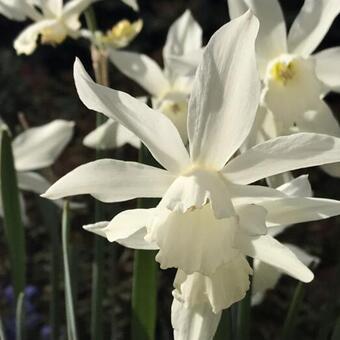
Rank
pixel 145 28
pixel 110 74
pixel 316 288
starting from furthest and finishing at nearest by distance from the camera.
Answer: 1. pixel 145 28
2. pixel 110 74
3. pixel 316 288

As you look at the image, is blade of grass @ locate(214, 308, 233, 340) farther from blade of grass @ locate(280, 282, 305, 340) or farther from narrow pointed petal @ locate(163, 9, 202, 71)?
narrow pointed petal @ locate(163, 9, 202, 71)

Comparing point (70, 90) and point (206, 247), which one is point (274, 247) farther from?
point (70, 90)

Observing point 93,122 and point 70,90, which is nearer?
point 93,122

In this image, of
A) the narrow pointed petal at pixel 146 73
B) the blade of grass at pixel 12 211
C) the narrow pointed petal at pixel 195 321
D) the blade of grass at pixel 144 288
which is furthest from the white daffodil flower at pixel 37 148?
the narrow pointed petal at pixel 195 321

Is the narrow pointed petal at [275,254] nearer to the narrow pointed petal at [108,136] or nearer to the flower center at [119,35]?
the narrow pointed petal at [108,136]

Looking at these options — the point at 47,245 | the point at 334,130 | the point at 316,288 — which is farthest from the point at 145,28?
the point at 334,130

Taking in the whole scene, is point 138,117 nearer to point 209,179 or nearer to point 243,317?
point 209,179
